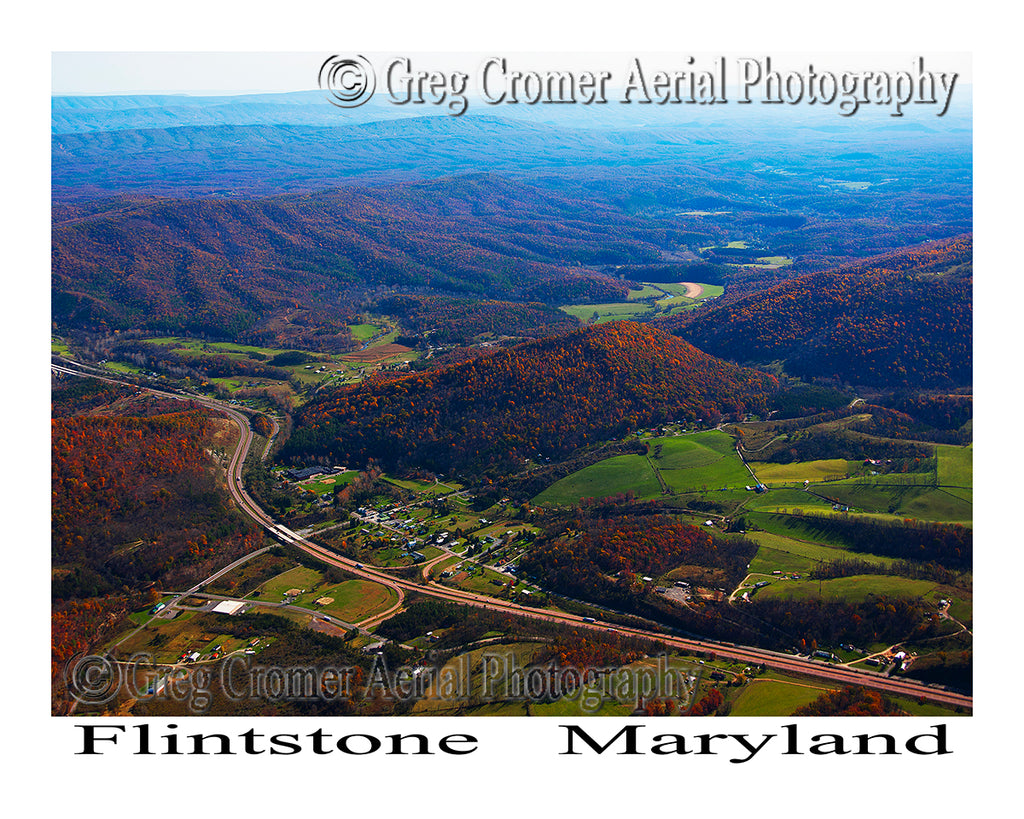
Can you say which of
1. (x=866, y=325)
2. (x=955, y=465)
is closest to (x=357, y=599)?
(x=955, y=465)

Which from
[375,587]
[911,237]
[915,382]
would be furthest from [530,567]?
[911,237]

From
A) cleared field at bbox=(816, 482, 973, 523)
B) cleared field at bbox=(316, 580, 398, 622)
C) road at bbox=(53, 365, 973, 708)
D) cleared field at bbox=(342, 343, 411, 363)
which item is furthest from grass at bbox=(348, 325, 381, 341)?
cleared field at bbox=(816, 482, 973, 523)

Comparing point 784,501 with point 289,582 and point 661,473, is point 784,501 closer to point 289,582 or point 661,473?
point 661,473

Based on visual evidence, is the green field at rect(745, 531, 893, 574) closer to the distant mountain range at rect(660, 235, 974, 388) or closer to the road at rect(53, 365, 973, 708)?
the road at rect(53, 365, 973, 708)

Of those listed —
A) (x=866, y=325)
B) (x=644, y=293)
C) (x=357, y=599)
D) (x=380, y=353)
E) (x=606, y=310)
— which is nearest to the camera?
(x=357, y=599)

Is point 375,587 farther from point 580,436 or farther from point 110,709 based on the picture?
point 580,436

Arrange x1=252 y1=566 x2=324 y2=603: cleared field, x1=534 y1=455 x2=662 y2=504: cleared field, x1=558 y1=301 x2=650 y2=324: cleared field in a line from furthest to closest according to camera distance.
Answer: x1=558 y1=301 x2=650 y2=324: cleared field → x1=534 y1=455 x2=662 y2=504: cleared field → x1=252 y1=566 x2=324 y2=603: cleared field

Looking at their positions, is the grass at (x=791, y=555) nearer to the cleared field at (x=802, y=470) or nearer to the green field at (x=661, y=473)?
the green field at (x=661, y=473)
